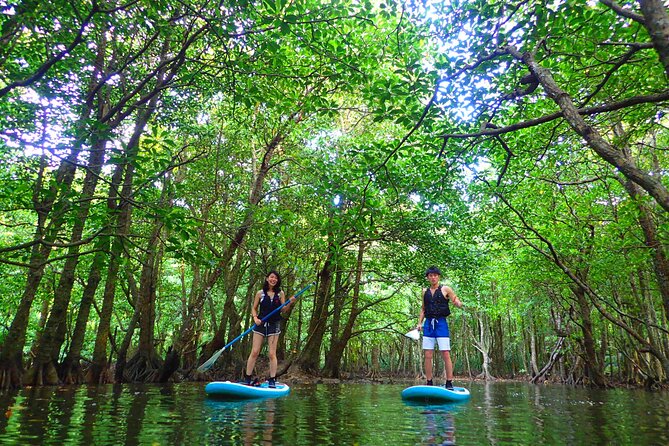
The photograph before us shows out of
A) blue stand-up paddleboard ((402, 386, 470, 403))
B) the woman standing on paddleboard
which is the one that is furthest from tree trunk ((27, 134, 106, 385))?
blue stand-up paddleboard ((402, 386, 470, 403))

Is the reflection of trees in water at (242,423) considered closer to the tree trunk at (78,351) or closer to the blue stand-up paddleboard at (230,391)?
the blue stand-up paddleboard at (230,391)

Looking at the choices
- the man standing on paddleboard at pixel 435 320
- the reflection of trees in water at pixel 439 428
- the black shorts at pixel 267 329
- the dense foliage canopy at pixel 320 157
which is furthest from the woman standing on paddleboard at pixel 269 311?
the reflection of trees in water at pixel 439 428

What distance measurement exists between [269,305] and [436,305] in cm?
299

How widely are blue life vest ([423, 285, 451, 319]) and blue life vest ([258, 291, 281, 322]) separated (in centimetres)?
267

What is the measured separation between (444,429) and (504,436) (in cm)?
48

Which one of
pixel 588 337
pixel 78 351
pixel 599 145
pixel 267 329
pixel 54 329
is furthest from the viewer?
pixel 588 337

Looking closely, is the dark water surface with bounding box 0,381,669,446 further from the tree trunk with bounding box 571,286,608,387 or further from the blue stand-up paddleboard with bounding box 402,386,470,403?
the tree trunk with bounding box 571,286,608,387

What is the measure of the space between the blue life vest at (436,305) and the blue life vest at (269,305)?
105 inches

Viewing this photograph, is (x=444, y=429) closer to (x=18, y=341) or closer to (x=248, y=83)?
(x=248, y=83)

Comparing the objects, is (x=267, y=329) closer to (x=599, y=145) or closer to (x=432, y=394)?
(x=432, y=394)

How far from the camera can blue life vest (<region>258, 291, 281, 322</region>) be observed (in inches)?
309

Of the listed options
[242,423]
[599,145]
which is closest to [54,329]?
[242,423]

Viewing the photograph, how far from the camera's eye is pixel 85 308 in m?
10.5

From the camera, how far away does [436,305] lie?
7582 millimetres
